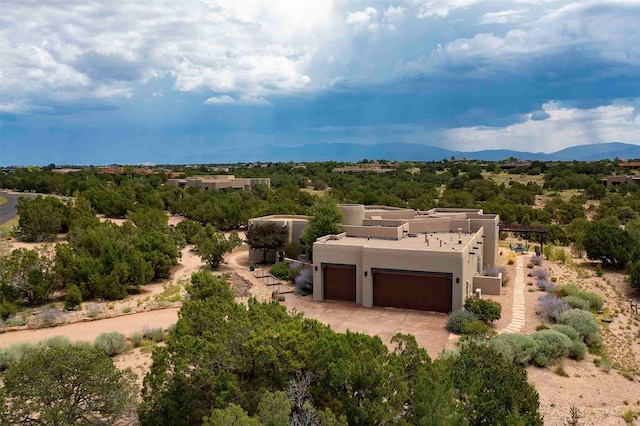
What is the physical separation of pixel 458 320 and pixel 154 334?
14813 millimetres

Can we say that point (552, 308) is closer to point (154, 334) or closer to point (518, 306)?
point (518, 306)

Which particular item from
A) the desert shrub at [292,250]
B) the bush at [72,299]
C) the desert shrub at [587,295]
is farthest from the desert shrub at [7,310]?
the desert shrub at [587,295]

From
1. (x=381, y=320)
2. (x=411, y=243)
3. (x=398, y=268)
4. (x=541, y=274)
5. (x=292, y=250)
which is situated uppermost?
(x=411, y=243)

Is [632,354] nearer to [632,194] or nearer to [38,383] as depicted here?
[38,383]

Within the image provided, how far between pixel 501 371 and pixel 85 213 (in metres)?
48.4

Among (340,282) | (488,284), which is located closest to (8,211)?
(340,282)

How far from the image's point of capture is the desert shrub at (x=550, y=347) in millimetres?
19531

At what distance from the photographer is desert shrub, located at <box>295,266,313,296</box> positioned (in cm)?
3092

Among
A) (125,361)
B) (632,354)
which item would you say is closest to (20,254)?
(125,361)

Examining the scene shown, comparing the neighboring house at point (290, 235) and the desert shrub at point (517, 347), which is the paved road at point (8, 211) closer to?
the neighboring house at point (290, 235)

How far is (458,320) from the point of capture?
2333 centimetres

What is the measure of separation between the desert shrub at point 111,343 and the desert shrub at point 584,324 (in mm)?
21015

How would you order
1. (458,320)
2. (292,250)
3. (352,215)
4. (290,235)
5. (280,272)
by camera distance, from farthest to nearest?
1. (290,235)
2. (292,250)
3. (352,215)
4. (280,272)
5. (458,320)

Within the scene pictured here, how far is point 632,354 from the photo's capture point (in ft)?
70.0
